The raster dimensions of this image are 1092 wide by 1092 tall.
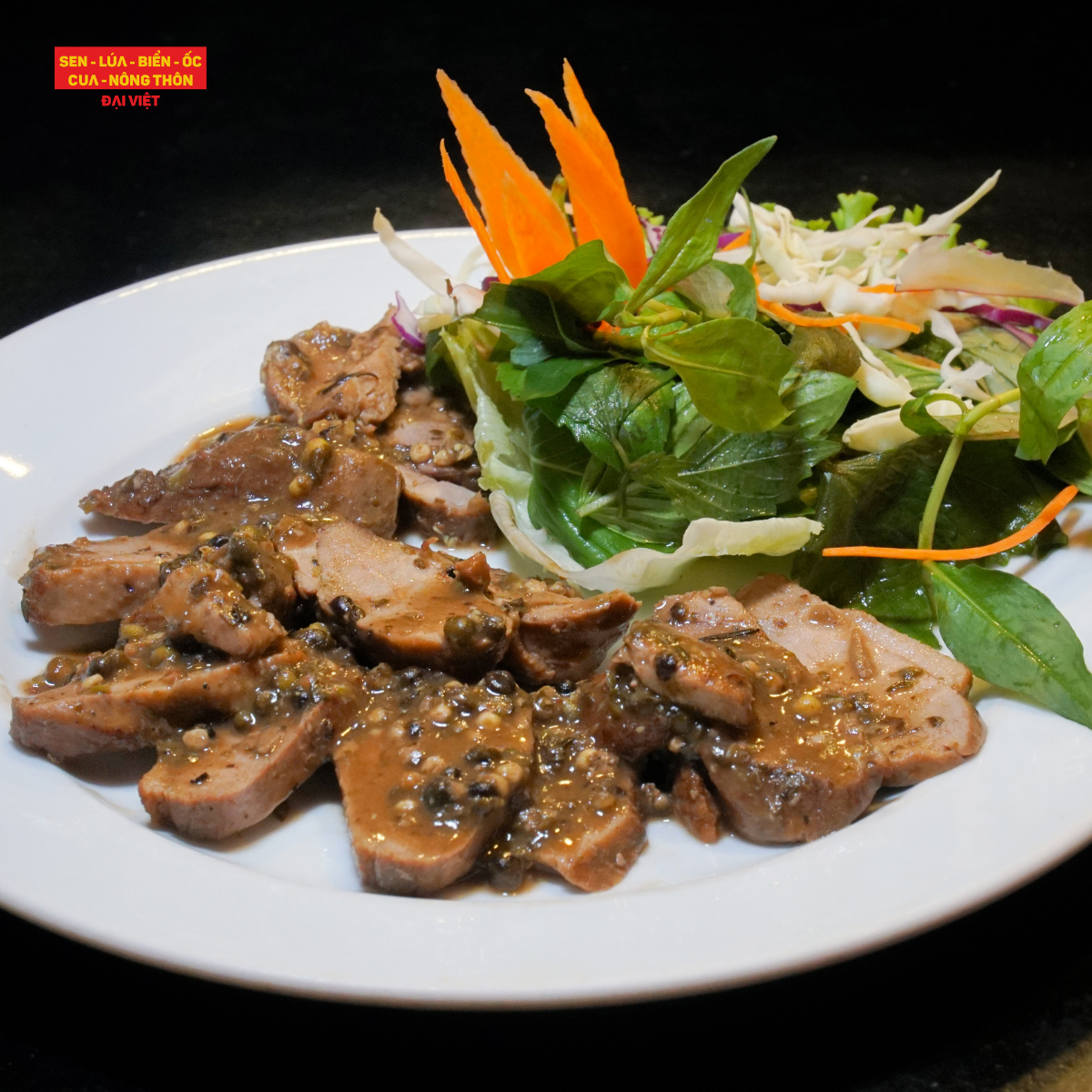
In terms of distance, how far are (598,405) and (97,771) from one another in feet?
5.44

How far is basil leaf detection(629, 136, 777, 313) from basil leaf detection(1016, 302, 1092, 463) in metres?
0.91

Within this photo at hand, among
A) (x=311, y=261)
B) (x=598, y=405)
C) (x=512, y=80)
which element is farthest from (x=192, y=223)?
(x=598, y=405)

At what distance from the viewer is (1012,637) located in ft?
8.20

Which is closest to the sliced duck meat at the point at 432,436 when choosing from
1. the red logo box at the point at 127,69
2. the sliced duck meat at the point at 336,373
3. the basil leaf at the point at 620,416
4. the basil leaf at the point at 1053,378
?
the sliced duck meat at the point at 336,373

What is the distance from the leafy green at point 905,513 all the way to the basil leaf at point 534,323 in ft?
2.81

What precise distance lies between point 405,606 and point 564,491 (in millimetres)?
787

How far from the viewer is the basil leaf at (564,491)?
317 centimetres

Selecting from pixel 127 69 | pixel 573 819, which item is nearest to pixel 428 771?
pixel 573 819

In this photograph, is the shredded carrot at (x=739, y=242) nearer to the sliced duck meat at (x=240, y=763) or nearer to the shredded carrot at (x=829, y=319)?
A: the shredded carrot at (x=829, y=319)

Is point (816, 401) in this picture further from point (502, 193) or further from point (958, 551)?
point (502, 193)

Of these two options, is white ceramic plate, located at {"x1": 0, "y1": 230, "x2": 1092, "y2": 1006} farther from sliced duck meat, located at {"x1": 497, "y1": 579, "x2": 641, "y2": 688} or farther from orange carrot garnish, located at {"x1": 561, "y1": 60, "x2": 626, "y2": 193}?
orange carrot garnish, located at {"x1": 561, "y1": 60, "x2": 626, "y2": 193}

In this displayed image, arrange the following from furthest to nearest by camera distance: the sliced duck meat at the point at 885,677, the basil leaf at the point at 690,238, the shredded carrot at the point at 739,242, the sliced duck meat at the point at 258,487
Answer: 1. the shredded carrot at the point at 739,242
2. the sliced duck meat at the point at 258,487
3. the basil leaf at the point at 690,238
4. the sliced duck meat at the point at 885,677

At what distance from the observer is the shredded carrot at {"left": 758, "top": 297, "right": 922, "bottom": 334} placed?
3.26m

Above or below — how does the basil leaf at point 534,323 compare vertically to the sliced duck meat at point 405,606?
above
